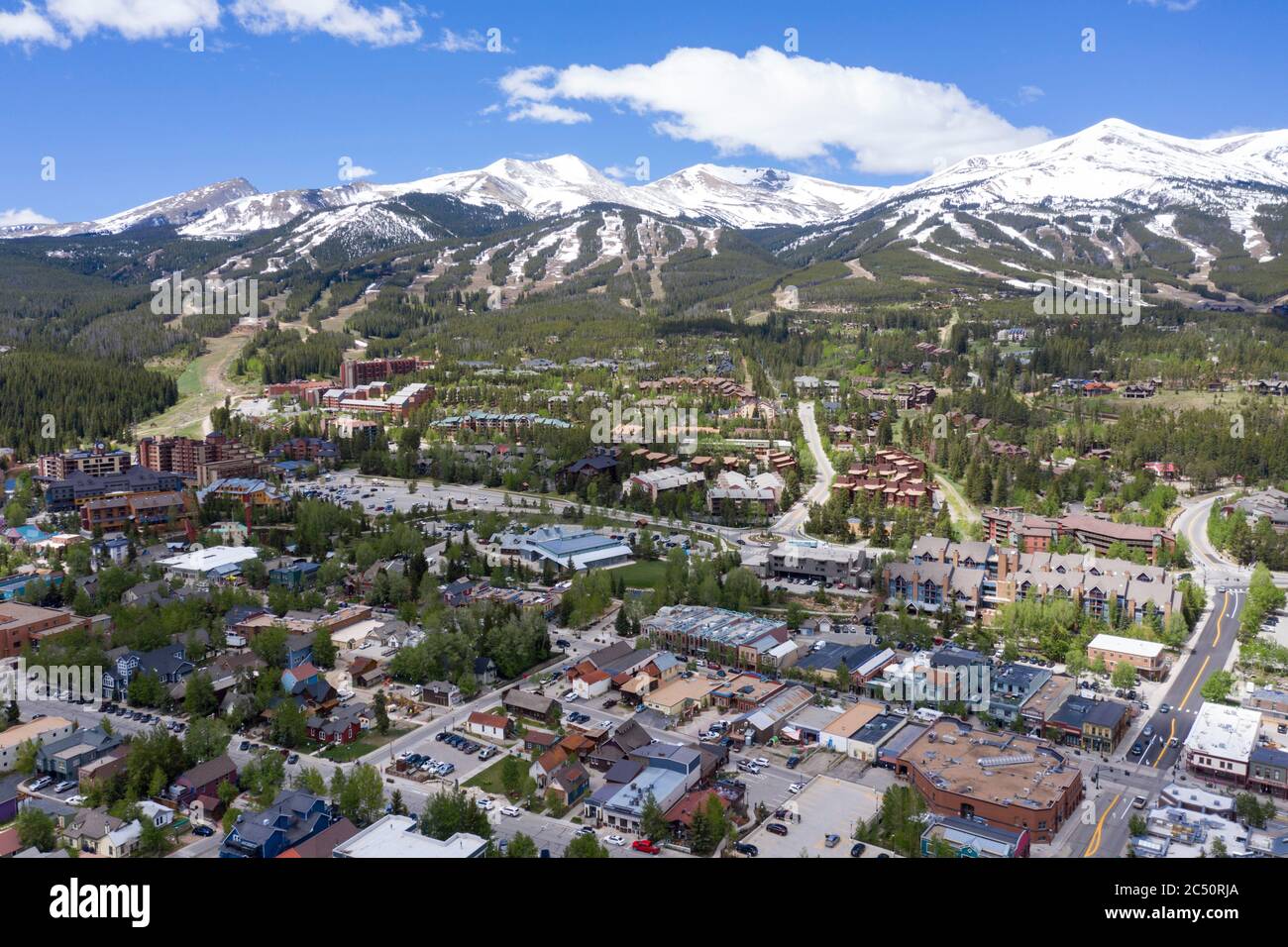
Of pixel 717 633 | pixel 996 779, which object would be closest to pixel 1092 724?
pixel 996 779

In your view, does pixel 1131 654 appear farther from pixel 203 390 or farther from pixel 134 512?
pixel 203 390

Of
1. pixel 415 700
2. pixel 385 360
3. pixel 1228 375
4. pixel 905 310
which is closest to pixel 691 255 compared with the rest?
pixel 905 310

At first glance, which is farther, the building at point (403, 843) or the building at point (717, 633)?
the building at point (717, 633)

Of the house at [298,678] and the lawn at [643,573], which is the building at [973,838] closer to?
the house at [298,678]

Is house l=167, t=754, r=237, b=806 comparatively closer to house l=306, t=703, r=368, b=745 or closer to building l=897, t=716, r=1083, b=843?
house l=306, t=703, r=368, b=745

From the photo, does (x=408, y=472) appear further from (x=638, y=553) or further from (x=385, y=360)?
(x=385, y=360)
